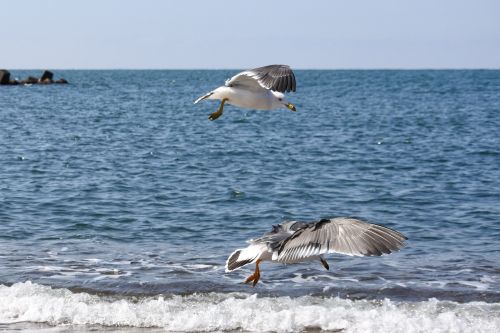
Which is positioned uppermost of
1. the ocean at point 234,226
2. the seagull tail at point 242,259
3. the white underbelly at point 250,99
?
the white underbelly at point 250,99

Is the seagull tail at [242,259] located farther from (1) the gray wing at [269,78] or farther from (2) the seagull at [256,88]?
(1) the gray wing at [269,78]

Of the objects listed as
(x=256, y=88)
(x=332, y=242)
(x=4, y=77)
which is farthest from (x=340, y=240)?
(x=4, y=77)

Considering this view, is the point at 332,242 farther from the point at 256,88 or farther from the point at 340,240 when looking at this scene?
the point at 256,88

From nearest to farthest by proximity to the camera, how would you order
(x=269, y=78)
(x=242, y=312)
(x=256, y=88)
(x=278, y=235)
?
(x=278, y=235), (x=269, y=78), (x=256, y=88), (x=242, y=312)

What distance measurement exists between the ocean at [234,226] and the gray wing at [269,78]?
9.75 ft

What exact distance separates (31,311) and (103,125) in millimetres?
33640

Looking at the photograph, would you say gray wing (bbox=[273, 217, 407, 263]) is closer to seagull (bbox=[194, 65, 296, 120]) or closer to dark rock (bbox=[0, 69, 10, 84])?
→ seagull (bbox=[194, 65, 296, 120])

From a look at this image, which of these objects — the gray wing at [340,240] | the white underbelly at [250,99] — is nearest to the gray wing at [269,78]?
the white underbelly at [250,99]

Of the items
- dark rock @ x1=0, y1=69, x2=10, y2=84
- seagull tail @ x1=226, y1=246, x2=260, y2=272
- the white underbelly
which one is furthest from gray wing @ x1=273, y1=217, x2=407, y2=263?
dark rock @ x1=0, y1=69, x2=10, y2=84

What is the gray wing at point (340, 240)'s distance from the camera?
7.80 m

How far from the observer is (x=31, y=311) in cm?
1139

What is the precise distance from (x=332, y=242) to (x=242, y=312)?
356cm

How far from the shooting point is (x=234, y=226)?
57.4 feet

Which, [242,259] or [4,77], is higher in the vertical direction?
[242,259]
